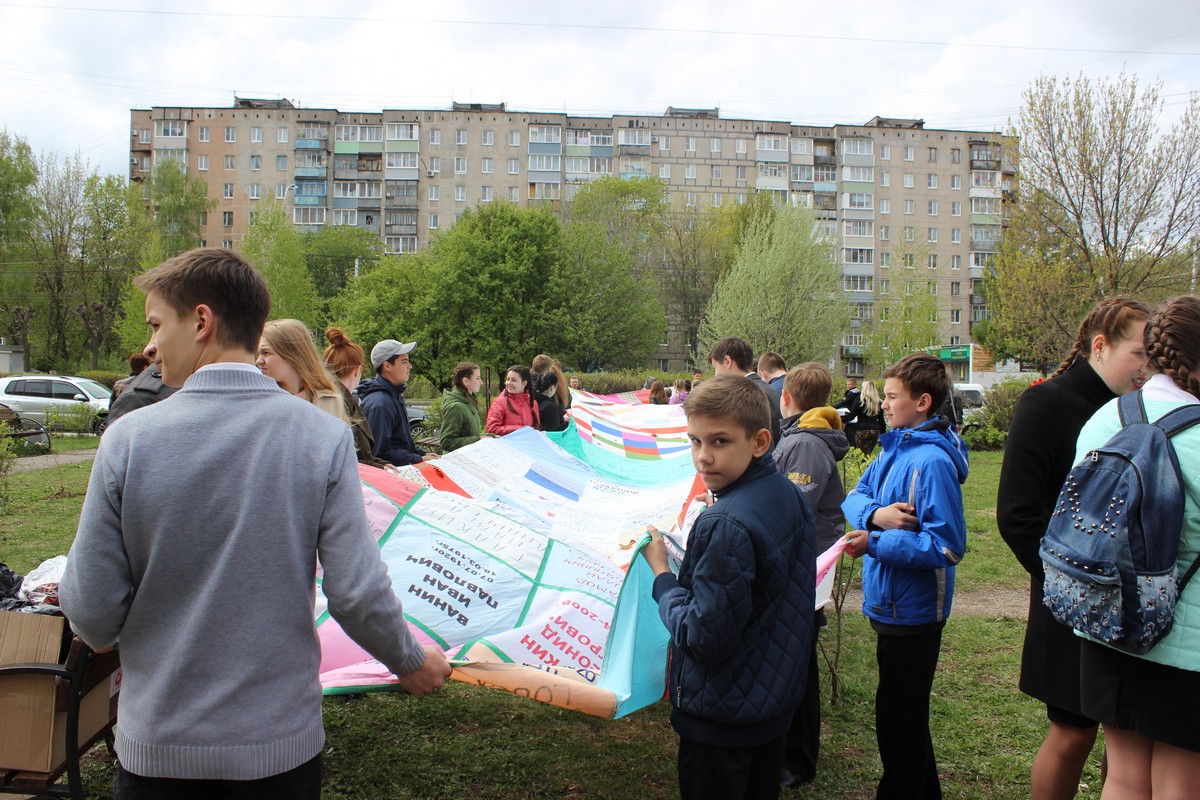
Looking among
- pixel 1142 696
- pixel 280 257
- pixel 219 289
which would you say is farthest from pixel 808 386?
pixel 280 257

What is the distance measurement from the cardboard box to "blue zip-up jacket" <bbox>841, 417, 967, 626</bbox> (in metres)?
2.97

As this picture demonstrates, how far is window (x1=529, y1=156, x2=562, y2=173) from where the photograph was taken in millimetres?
67500

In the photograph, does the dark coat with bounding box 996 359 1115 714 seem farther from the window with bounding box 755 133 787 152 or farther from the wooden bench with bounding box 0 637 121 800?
the window with bounding box 755 133 787 152

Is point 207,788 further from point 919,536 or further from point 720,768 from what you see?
point 919,536

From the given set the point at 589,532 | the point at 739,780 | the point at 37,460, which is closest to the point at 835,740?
the point at 589,532

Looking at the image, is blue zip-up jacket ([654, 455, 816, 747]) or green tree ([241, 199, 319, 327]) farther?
green tree ([241, 199, 319, 327])

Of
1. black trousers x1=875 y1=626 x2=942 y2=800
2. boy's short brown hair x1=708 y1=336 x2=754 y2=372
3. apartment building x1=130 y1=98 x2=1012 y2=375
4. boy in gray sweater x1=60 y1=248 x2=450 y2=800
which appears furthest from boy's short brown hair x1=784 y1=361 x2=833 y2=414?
apartment building x1=130 y1=98 x2=1012 y2=375

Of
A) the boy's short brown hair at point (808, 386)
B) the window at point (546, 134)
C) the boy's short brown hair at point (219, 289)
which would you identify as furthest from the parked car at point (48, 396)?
the window at point (546, 134)

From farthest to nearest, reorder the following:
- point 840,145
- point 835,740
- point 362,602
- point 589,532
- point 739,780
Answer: point 840,145 → point 589,532 → point 835,740 → point 739,780 → point 362,602

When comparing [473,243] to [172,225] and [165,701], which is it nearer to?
[172,225]

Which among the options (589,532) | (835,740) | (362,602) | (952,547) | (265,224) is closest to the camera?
(362,602)

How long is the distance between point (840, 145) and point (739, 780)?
73.2m

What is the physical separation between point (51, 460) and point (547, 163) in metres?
54.9

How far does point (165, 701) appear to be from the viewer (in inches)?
68.6
